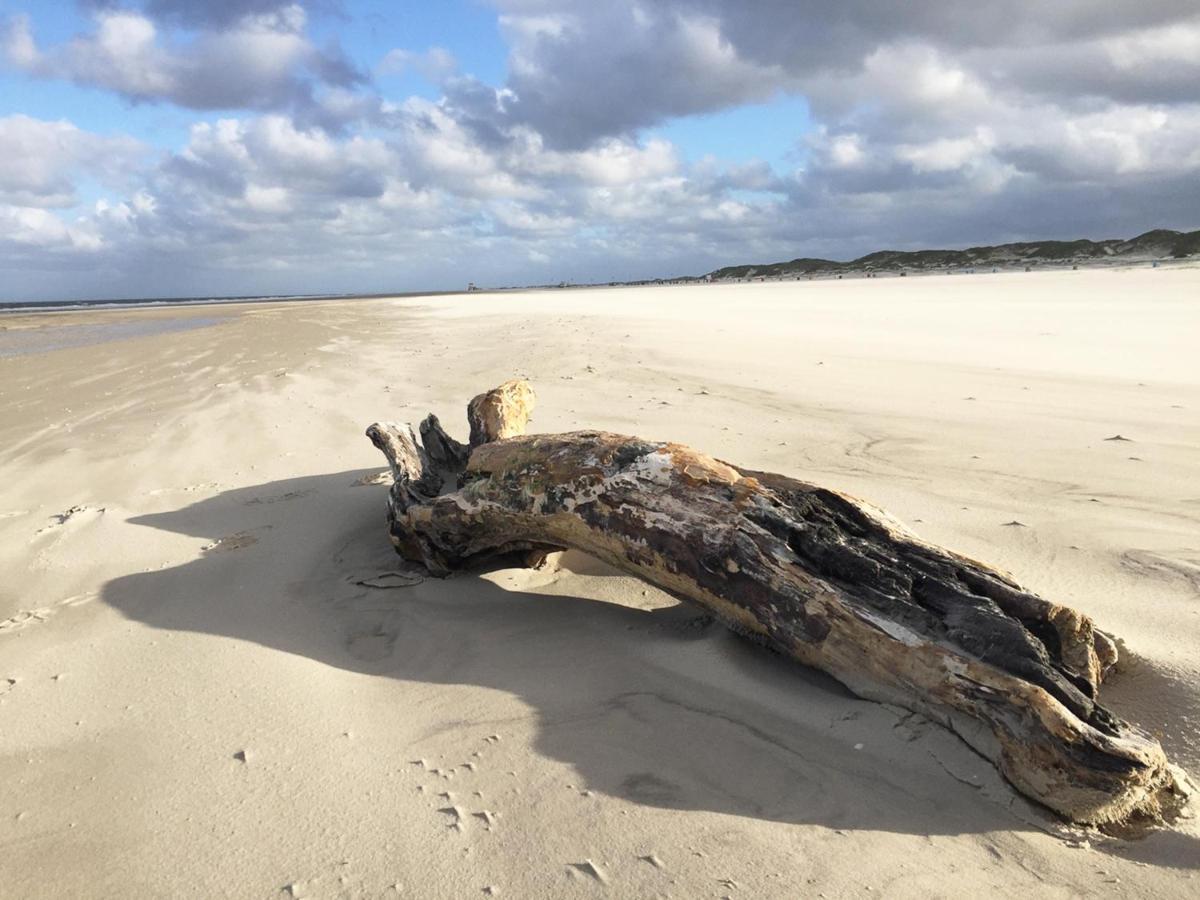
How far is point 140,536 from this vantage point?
4.49 meters

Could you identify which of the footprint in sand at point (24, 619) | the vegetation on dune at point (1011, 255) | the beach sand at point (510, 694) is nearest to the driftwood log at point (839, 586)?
the beach sand at point (510, 694)

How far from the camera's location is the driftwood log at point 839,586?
79.9 inches

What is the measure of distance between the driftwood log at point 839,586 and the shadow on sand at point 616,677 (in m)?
0.13

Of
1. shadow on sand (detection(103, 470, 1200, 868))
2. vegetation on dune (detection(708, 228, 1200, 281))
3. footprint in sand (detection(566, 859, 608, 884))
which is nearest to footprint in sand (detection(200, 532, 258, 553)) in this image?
shadow on sand (detection(103, 470, 1200, 868))

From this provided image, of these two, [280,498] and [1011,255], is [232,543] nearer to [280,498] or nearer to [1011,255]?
[280,498]

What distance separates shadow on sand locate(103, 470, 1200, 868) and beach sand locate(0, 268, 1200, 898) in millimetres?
12

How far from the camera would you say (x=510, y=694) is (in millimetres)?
2723

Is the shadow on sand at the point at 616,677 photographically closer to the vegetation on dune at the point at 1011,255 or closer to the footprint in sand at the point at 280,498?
the footprint in sand at the point at 280,498

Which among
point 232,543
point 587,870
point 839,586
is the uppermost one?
point 839,586

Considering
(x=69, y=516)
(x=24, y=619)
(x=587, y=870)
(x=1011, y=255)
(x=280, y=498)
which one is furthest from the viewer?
(x=1011, y=255)

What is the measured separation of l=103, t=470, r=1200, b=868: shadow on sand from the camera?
84.3 inches

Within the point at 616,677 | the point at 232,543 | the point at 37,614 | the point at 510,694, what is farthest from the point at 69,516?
the point at 616,677

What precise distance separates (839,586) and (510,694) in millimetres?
1265

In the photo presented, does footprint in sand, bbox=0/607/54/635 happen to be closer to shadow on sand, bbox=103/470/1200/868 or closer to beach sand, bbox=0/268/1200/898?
beach sand, bbox=0/268/1200/898
